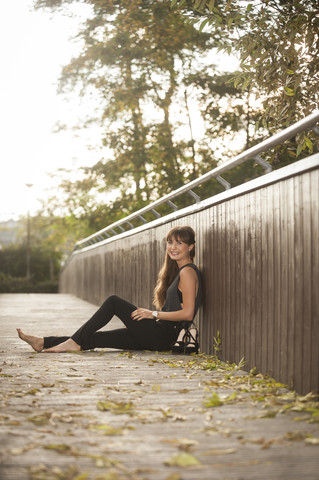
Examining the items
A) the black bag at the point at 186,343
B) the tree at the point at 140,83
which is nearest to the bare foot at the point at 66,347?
the black bag at the point at 186,343

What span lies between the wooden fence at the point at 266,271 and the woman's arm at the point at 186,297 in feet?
0.65

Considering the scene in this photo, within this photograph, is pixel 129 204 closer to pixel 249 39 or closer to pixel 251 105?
pixel 251 105

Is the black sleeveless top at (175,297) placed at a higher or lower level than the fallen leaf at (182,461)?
higher

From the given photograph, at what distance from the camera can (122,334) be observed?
662 cm

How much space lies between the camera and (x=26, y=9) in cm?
1712

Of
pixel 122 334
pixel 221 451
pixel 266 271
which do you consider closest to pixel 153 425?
pixel 221 451

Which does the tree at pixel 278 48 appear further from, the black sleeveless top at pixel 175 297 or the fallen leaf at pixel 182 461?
the fallen leaf at pixel 182 461

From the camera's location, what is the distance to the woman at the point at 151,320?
6.35 metres

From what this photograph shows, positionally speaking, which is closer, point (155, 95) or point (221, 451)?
point (221, 451)

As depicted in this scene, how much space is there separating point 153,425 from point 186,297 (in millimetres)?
2828

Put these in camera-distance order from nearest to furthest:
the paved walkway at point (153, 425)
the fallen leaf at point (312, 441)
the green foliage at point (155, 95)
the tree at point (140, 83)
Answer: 1. the paved walkway at point (153, 425)
2. the fallen leaf at point (312, 441)
3. the tree at point (140, 83)
4. the green foliage at point (155, 95)

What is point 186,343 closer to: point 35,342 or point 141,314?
point 141,314

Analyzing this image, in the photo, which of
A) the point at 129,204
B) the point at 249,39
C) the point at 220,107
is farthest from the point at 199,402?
the point at 129,204

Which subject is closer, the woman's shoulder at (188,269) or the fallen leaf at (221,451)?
the fallen leaf at (221,451)
